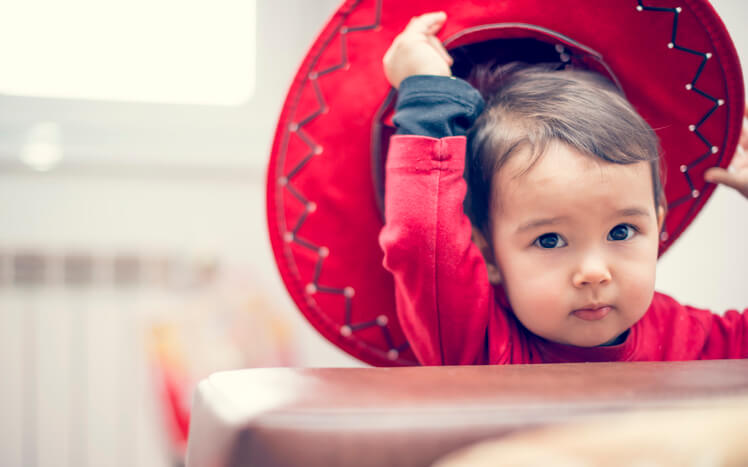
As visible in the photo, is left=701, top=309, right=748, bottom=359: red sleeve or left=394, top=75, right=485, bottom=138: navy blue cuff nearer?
left=394, top=75, right=485, bottom=138: navy blue cuff

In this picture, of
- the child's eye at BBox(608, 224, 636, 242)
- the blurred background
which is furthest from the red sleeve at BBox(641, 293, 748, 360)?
the blurred background

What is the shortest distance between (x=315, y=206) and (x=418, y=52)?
0.60 ft

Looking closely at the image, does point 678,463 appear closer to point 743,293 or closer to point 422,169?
point 422,169

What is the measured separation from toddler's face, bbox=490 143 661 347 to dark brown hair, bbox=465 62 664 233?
1 centimetres

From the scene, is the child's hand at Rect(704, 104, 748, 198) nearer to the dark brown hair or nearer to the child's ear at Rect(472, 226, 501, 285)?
the dark brown hair

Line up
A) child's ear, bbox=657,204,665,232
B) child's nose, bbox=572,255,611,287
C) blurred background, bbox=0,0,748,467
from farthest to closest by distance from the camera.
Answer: blurred background, bbox=0,0,748,467
child's ear, bbox=657,204,665,232
child's nose, bbox=572,255,611,287

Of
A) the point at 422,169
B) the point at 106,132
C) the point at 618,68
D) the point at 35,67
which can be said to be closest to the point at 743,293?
the point at 618,68

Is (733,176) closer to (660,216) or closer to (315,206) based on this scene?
(660,216)

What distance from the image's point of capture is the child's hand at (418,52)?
1.87 feet

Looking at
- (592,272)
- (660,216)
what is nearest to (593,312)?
(592,272)

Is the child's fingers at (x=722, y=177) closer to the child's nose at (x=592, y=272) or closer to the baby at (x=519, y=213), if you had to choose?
the baby at (x=519, y=213)

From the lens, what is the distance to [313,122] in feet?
2.03

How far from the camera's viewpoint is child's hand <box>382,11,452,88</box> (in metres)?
0.57

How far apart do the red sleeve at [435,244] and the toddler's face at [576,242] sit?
1.6 inches
